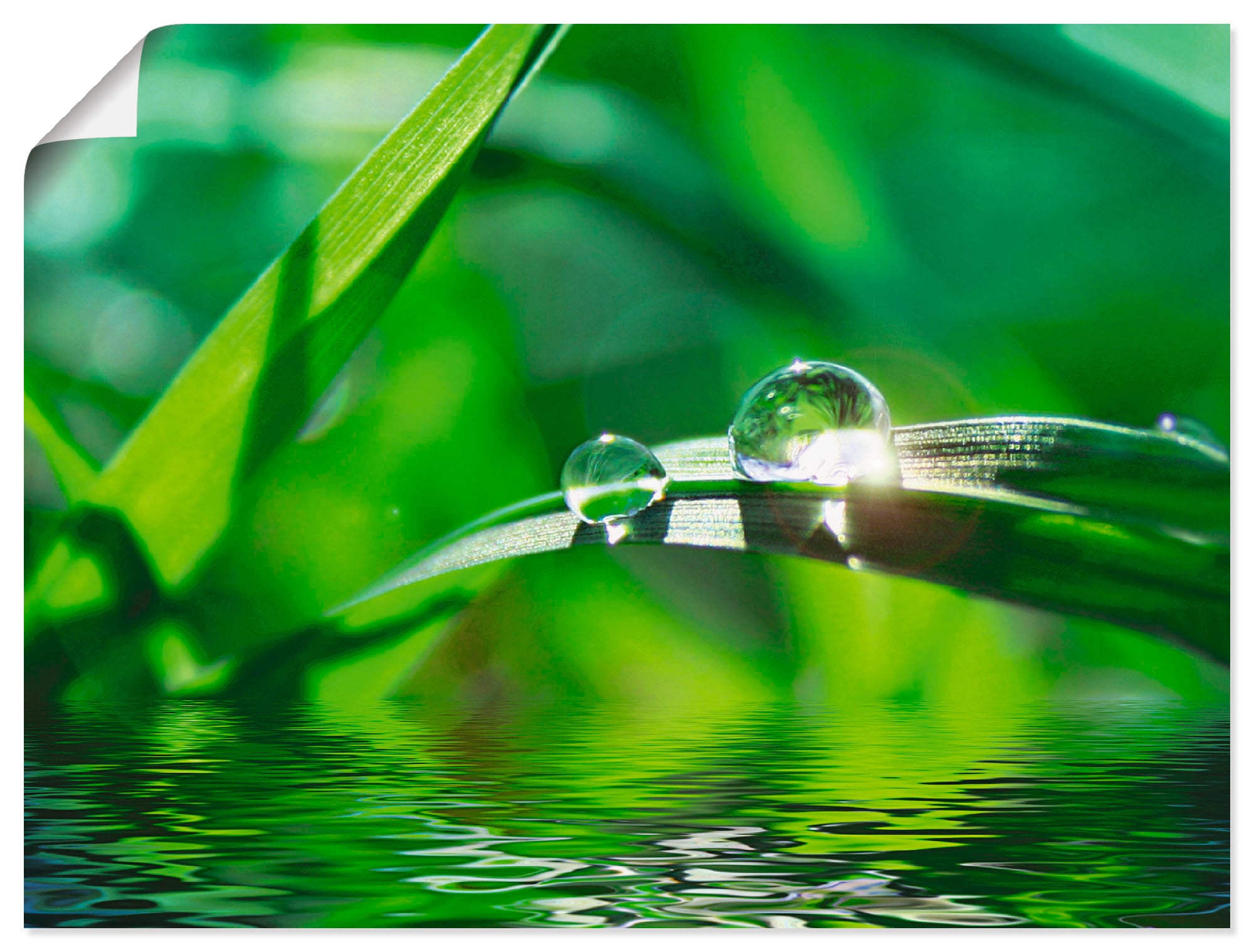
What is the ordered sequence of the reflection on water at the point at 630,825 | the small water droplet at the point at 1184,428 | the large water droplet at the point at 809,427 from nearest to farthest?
the reflection on water at the point at 630,825, the large water droplet at the point at 809,427, the small water droplet at the point at 1184,428

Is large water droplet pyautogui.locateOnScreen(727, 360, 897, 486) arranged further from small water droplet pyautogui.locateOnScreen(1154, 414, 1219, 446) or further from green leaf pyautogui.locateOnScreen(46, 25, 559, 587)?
green leaf pyautogui.locateOnScreen(46, 25, 559, 587)

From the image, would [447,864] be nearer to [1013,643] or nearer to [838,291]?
[1013,643]

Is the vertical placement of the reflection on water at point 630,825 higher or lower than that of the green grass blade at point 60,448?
lower

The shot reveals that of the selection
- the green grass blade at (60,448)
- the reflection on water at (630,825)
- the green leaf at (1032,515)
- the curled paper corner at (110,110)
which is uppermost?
the curled paper corner at (110,110)

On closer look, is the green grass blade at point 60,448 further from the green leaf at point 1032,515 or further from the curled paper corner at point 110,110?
the green leaf at point 1032,515

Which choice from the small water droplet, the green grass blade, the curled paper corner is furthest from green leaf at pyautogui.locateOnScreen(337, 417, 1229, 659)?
the curled paper corner

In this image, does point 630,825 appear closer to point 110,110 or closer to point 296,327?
point 296,327

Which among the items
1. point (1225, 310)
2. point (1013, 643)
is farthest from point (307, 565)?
point (1225, 310)

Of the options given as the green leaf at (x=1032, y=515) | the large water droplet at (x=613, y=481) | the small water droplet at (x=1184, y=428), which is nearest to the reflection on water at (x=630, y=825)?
the green leaf at (x=1032, y=515)
